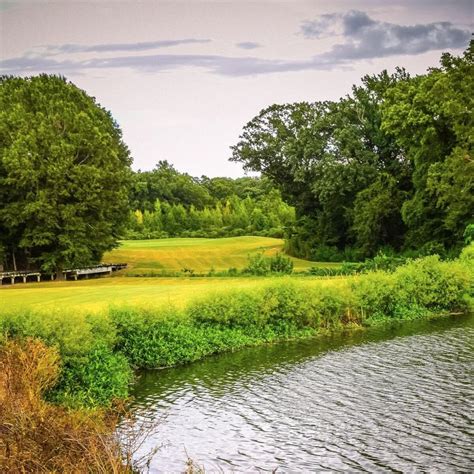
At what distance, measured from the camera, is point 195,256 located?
69.5m

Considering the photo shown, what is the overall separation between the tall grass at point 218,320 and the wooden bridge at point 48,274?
2547 cm

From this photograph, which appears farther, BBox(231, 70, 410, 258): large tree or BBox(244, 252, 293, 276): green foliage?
BBox(231, 70, 410, 258): large tree

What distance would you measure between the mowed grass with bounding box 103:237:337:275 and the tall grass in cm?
2334

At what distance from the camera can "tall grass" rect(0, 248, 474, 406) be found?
19.5 meters

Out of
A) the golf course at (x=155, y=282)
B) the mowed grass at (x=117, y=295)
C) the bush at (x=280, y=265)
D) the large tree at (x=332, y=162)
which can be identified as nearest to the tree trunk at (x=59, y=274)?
the golf course at (x=155, y=282)

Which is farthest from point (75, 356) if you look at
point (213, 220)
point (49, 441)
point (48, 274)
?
point (213, 220)

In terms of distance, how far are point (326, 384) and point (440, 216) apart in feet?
117

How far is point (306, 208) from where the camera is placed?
6850cm

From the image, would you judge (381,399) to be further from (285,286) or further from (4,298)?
(4,298)

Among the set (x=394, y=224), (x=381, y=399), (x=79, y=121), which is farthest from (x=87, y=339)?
(x=394, y=224)

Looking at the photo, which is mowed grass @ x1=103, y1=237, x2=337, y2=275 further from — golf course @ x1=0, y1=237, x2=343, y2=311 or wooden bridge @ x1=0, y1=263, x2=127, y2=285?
wooden bridge @ x1=0, y1=263, x2=127, y2=285

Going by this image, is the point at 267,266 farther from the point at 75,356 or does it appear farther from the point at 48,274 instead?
the point at 75,356

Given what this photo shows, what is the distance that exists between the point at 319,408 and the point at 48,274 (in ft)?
121

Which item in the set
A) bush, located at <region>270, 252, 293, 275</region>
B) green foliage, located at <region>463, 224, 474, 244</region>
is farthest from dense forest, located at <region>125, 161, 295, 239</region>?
green foliage, located at <region>463, 224, 474, 244</region>
